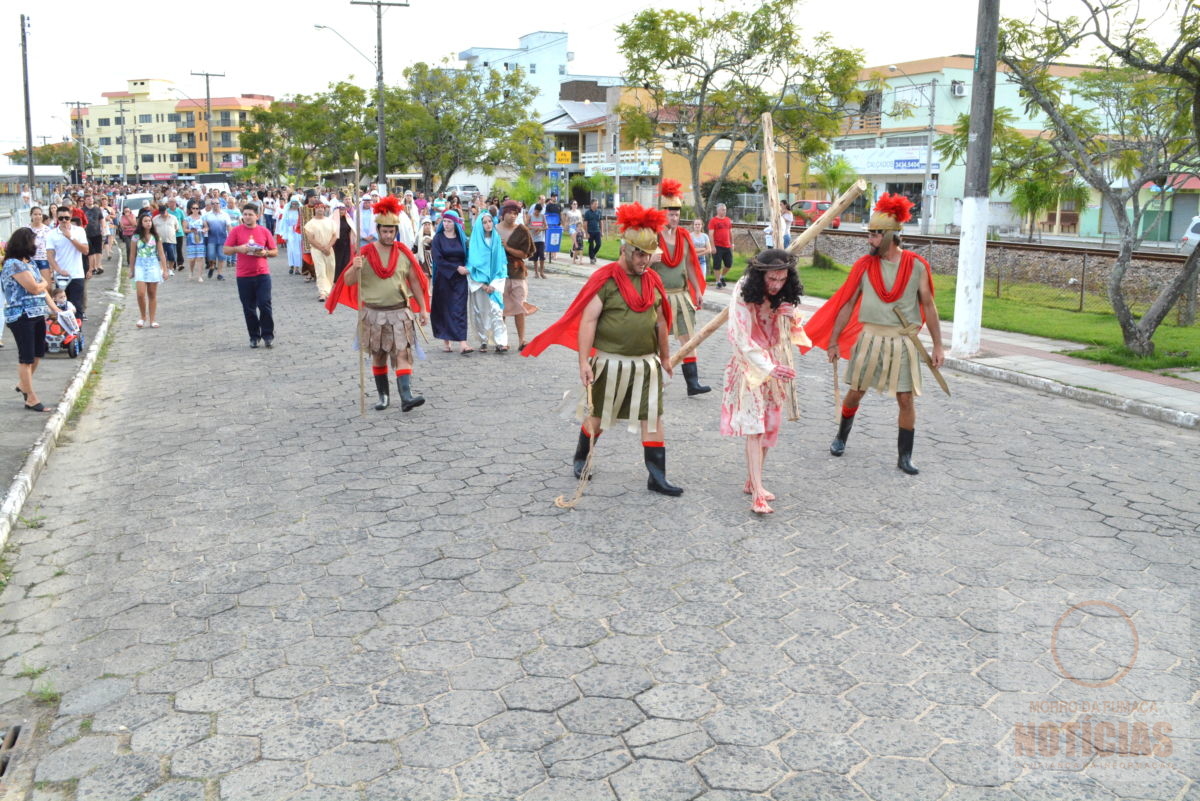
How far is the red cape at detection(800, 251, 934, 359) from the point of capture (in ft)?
23.7

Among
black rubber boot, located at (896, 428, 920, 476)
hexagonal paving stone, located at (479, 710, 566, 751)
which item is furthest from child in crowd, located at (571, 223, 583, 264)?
hexagonal paving stone, located at (479, 710, 566, 751)

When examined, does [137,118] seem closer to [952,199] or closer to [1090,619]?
[952,199]

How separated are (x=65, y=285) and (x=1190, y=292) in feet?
50.2

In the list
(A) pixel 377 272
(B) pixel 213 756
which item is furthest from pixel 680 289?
(B) pixel 213 756

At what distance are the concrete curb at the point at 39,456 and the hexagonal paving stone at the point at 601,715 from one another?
396cm

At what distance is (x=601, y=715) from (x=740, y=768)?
2.03 ft

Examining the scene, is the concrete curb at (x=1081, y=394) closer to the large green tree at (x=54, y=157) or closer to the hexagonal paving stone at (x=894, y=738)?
the hexagonal paving stone at (x=894, y=738)

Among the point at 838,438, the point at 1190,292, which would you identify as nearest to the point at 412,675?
the point at 838,438

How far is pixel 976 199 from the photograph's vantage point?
1291 cm

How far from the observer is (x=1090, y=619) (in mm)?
4988

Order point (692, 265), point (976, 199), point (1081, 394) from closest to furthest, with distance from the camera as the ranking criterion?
point (692, 265) → point (1081, 394) → point (976, 199)

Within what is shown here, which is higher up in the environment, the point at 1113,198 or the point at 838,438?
the point at 1113,198

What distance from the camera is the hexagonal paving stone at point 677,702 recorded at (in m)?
4.12

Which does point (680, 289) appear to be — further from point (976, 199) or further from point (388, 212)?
point (976, 199)
